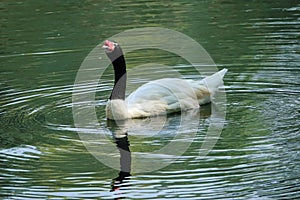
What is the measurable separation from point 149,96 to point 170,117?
14.2 inches

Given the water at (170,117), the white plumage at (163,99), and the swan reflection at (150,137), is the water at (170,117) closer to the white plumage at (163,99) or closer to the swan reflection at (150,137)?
the swan reflection at (150,137)

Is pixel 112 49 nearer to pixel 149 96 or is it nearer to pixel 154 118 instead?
pixel 149 96

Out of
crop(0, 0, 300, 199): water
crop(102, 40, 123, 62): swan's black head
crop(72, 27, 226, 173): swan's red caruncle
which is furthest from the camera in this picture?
crop(102, 40, 123, 62): swan's black head

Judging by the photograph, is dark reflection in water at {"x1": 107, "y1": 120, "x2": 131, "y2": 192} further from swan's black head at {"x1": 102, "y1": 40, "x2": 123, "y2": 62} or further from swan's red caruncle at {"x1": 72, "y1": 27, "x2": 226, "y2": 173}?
swan's black head at {"x1": 102, "y1": 40, "x2": 123, "y2": 62}

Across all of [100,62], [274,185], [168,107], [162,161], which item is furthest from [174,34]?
[274,185]

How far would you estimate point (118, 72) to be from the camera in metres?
10.1

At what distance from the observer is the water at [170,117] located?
7.54 meters

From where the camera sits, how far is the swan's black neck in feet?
32.7

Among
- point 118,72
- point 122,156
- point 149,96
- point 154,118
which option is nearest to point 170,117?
point 154,118

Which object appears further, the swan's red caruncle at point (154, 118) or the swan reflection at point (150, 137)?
the swan's red caruncle at point (154, 118)

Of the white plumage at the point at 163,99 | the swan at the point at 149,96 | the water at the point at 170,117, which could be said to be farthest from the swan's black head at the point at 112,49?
the water at the point at 170,117

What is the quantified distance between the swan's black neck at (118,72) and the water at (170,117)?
33 centimetres

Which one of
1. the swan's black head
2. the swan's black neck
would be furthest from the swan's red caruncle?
the swan's black neck

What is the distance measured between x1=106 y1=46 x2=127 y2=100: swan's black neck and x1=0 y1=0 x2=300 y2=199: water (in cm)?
33
